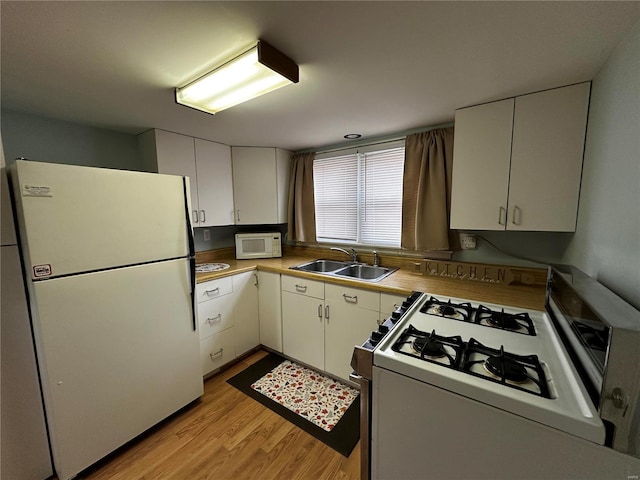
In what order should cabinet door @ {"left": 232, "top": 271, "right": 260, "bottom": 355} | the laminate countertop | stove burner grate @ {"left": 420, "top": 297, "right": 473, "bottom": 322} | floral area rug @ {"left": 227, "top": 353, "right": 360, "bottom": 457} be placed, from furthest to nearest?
cabinet door @ {"left": 232, "top": 271, "right": 260, "bottom": 355} < floral area rug @ {"left": 227, "top": 353, "right": 360, "bottom": 457} < the laminate countertop < stove burner grate @ {"left": 420, "top": 297, "right": 473, "bottom": 322}

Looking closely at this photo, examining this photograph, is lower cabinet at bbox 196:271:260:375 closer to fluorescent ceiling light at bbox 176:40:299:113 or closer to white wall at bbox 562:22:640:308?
fluorescent ceiling light at bbox 176:40:299:113

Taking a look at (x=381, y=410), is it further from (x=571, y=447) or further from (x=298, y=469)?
(x=298, y=469)

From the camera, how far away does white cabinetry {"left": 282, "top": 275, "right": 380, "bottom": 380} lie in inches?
75.4

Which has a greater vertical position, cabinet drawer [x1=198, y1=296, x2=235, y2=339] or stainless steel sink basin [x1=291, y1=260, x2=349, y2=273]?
stainless steel sink basin [x1=291, y1=260, x2=349, y2=273]

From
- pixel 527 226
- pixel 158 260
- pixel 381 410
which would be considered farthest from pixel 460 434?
pixel 158 260

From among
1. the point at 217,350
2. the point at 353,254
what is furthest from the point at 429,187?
the point at 217,350

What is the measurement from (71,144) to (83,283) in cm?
129

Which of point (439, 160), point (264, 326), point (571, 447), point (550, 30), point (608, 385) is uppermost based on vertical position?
point (550, 30)

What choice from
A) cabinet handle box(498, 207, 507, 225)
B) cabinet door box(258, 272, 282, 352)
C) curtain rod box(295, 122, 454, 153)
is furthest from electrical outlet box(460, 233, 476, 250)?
cabinet door box(258, 272, 282, 352)

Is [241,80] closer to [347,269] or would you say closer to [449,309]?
[449,309]

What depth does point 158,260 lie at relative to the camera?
1.61 m

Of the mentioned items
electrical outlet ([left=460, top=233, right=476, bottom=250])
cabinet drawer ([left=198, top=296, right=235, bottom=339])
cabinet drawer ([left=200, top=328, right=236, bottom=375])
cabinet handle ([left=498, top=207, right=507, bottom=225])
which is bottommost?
cabinet drawer ([left=200, top=328, right=236, bottom=375])

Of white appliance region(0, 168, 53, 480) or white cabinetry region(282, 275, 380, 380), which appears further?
white cabinetry region(282, 275, 380, 380)

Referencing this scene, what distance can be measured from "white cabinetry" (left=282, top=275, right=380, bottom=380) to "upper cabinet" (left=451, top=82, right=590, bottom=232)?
89 cm
